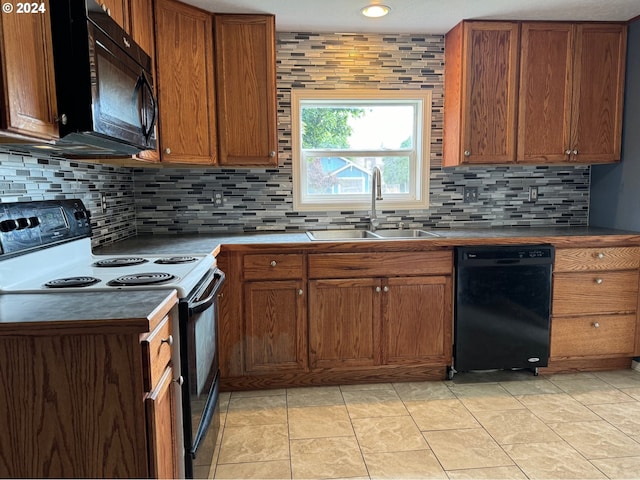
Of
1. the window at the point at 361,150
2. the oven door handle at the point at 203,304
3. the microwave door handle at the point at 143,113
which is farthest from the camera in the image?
the window at the point at 361,150

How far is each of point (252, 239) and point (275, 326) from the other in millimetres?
531

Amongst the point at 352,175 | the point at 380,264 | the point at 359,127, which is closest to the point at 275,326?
the point at 380,264

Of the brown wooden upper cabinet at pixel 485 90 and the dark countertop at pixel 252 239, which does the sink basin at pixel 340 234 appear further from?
the brown wooden upper cabinet at pixel 485 90

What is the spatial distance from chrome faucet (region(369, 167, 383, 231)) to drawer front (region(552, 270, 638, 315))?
3.84ft

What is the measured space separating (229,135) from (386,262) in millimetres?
1210

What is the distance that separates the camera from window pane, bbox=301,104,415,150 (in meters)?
3.04

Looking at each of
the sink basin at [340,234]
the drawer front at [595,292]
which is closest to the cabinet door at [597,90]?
Answer: the drawer front at [595,292]

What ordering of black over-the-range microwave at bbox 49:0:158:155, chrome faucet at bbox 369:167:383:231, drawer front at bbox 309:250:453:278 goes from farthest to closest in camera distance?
chrome faucet at bbox 369:167:383:231 < drawer front at bbox 309:250:453:278 < black over-the-range microwave at bbox 49:0:158:155

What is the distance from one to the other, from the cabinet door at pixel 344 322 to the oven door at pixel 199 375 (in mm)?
739

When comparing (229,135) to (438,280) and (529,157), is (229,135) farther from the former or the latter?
(529,157)

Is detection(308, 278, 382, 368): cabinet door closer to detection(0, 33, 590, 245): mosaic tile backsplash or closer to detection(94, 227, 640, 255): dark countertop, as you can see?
detection(94, 227, 640, 255): dark countertop

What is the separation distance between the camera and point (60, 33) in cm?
124

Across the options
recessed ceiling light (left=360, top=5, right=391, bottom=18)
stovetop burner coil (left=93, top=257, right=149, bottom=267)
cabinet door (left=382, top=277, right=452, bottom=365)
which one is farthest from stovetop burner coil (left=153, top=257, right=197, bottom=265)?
recessed ceiling light (left=360, top=5, right=391, bottom=18)

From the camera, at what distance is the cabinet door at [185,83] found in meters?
2.34
